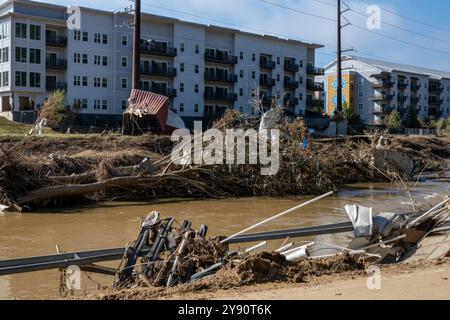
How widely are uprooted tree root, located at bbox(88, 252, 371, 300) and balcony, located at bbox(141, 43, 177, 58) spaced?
204ft

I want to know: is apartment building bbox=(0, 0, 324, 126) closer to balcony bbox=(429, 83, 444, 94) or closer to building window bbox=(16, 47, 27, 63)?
building window bbox=(16, 47, 27, 63)

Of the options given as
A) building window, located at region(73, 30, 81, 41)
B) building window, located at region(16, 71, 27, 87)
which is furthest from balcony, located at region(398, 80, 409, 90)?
building window, located at region(16, 71, 27, 87)

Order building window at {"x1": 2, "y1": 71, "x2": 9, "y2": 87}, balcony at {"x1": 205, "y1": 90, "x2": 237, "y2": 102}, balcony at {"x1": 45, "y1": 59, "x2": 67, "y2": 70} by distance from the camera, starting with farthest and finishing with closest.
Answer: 1. balcony at {"x1": 205, "y1": 90, "x2": 237, "y2": 102}
2. balcony at {"x1": 45, "y1": 59, "x2": 67, "y2": 70}
3. building window at {"x1": 2, "y1": 71, "x2": 9, "y2": 87}

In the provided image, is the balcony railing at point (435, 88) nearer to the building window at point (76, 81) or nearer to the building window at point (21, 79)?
the building window at point (76, 81)

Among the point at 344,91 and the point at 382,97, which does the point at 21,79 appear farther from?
the point at 382,97

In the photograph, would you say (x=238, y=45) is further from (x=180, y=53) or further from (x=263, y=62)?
(x=180, y=53)

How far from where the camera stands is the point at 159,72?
6962 cm

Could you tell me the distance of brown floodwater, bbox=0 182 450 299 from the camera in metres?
9.47

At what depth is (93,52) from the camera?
213 ft

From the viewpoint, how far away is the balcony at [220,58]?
75312mm

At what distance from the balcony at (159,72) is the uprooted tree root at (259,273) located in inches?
2434

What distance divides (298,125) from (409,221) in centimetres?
1404

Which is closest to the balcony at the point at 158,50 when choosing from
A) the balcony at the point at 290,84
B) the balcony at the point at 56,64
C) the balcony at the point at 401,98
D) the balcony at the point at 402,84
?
the balcony at the point at 56,64

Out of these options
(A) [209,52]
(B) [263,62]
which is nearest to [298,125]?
(A) [209,52]
